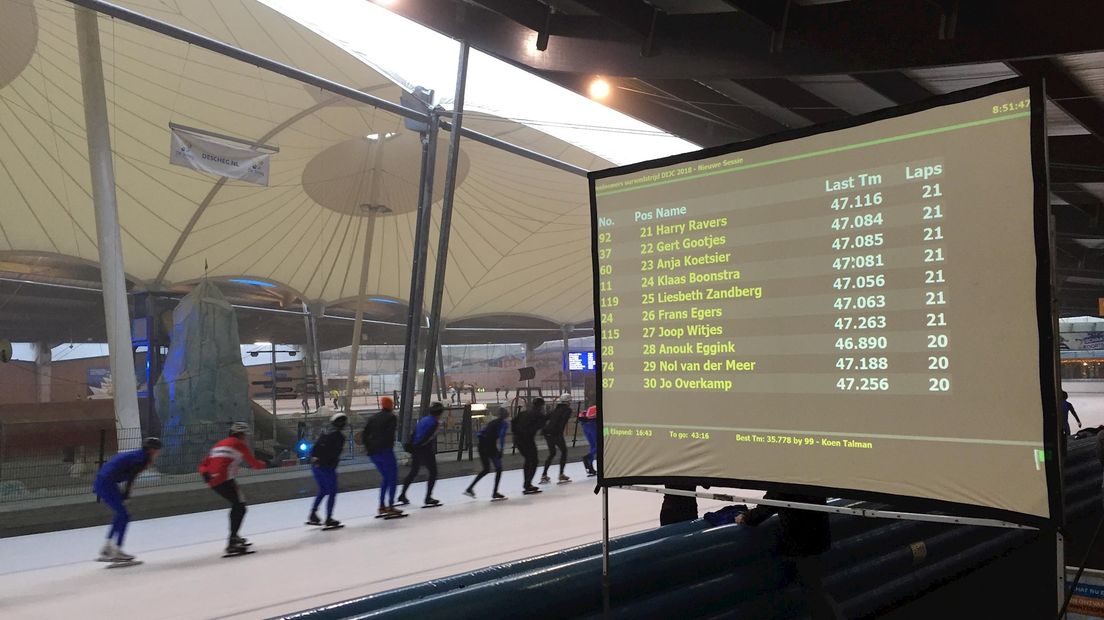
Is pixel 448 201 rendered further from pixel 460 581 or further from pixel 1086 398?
pixel 1086 398

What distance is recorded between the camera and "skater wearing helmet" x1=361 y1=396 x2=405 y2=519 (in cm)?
1136

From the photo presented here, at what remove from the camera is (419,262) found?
1452cm

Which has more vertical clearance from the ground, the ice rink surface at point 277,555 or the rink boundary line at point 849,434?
the rink boundary line at point 849,434

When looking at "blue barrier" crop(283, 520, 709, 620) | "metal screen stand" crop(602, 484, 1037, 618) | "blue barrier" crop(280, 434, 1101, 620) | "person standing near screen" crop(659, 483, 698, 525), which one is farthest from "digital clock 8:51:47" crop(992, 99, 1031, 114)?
"person standing near screen" crop(659, 483, 698, 525)

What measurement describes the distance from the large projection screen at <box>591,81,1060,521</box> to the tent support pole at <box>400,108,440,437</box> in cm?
1142

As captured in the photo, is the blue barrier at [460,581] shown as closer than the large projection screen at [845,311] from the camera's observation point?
No

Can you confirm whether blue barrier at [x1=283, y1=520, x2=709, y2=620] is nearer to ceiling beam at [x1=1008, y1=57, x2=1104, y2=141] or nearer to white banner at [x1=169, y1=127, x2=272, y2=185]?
ceiling beam at [x1=1008, y1=57, x2=1104, y2=141]

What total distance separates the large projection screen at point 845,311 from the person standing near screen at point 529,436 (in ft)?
35.3

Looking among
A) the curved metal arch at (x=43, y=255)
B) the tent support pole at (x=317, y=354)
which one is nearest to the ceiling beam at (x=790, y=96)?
the tent support pole at (x=317, y=354)

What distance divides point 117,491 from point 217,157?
6392 mm

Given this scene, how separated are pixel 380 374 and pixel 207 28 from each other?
11.1m

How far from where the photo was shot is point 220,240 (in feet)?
93.4

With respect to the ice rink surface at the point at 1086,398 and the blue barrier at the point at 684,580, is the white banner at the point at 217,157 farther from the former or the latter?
the ice rink surface at the point at 1086,398

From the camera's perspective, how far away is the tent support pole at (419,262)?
14.4m
